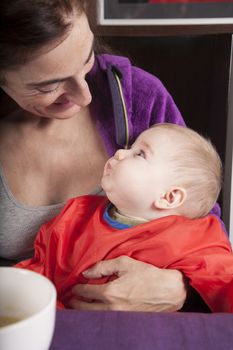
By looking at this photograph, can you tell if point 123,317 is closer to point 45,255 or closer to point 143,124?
point 45,255

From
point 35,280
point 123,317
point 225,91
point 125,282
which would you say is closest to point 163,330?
point 123,317

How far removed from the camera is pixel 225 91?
148 cm

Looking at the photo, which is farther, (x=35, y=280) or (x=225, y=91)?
(x=225, y=91)

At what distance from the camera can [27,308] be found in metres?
0.41

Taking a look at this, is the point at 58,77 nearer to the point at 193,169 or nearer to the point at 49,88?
the point at 49,88

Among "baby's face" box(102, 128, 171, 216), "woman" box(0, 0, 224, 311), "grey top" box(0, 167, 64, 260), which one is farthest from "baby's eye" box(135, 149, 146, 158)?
"grey top" box(0, 167, 64, 260)

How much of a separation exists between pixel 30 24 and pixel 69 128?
15.5 inches

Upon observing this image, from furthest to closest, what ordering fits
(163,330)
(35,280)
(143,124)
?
(143,124) < (163,330) < (35,280)

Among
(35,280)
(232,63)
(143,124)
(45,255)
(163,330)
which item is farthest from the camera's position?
(232,63)

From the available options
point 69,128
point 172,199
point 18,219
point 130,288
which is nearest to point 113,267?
point 130,288

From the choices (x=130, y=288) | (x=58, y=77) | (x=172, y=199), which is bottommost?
(x=130, y=288)

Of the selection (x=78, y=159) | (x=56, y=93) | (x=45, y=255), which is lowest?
(x=45, y=255)

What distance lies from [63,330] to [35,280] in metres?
0.16

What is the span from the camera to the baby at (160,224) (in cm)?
87
